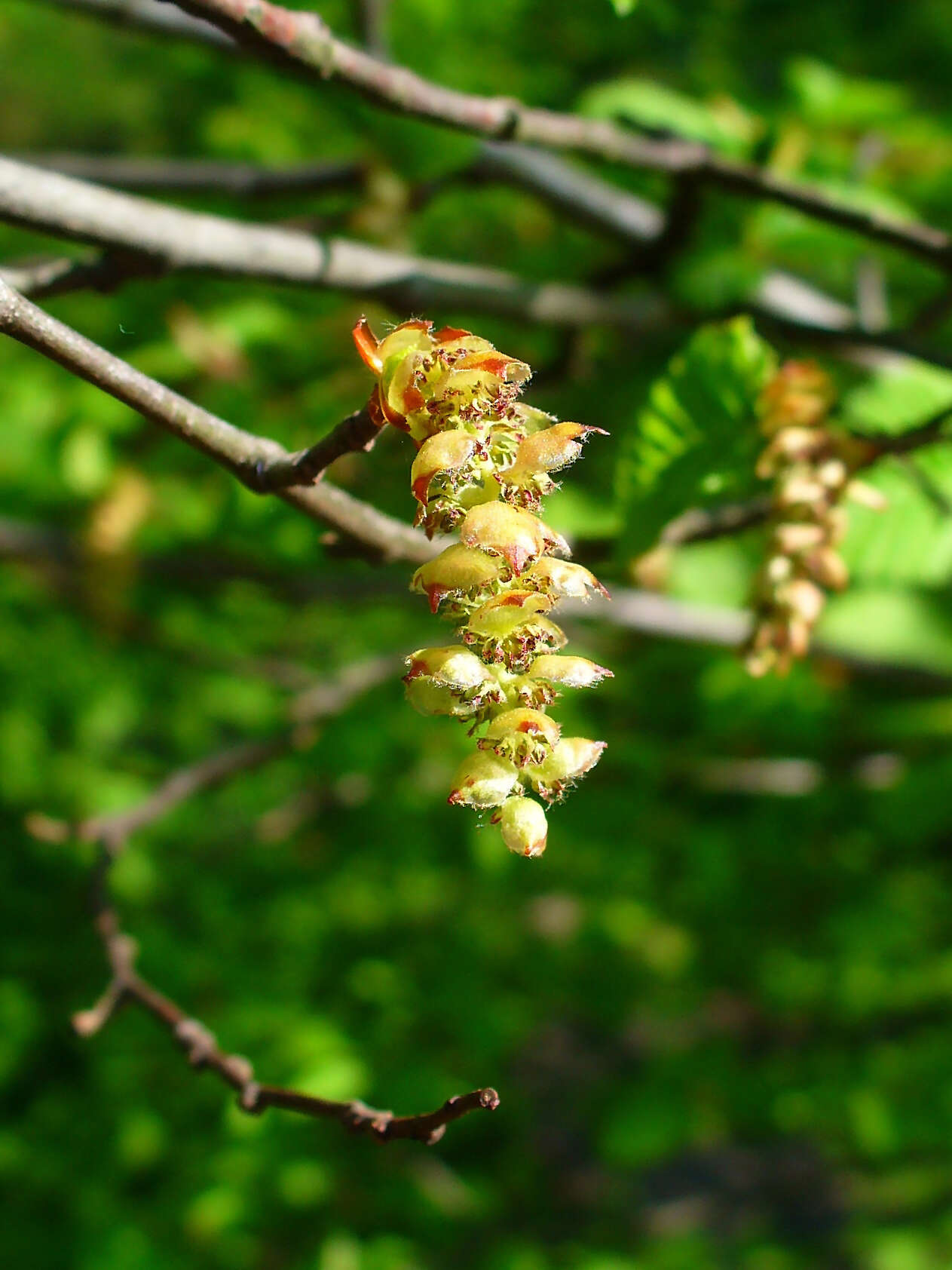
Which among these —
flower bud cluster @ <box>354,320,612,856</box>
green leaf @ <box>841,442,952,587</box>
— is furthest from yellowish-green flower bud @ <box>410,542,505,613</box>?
green leaf @ <box>841,442,952,587</box>

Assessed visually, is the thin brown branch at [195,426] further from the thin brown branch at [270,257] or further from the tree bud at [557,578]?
the thin brown branch at [270,257]

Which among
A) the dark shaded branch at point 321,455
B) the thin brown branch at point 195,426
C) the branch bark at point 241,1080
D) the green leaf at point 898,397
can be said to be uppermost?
the green leaf at point 898,397

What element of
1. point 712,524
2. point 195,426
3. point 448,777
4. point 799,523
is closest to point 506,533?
point 195,426

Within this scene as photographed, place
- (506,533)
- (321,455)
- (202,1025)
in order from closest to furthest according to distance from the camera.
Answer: (506,533) → (321,455) → (202,1025)

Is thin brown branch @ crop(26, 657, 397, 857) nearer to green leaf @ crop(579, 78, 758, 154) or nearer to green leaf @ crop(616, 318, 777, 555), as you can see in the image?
green leaf @ crop(616, 318, 777, 555)

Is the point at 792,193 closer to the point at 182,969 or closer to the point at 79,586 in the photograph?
the point at 182,969

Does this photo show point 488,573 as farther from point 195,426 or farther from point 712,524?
point 712,524

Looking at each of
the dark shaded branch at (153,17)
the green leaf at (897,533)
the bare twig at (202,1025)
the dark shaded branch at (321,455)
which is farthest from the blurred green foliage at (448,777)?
the dark shaded branch at (321,455)
